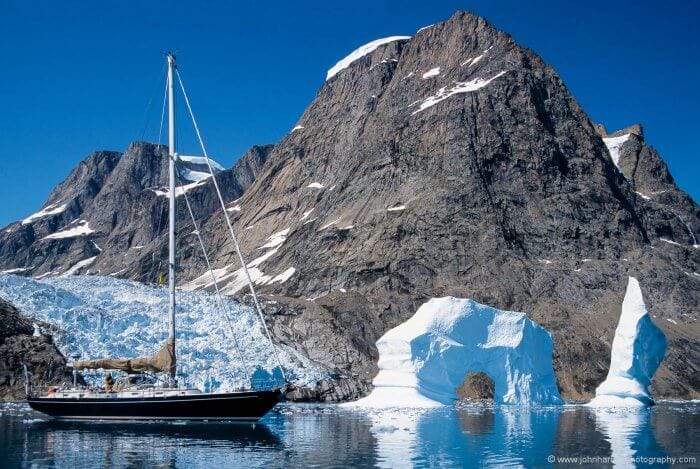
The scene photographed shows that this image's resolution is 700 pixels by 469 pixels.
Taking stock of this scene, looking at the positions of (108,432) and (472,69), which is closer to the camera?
(108,432)

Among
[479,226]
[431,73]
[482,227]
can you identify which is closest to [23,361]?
[479,226]

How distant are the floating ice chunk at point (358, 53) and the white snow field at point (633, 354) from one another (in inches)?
5451

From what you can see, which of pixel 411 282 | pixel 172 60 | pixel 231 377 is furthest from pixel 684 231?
pixel 172 60

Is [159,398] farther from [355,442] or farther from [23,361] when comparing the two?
[23,361]

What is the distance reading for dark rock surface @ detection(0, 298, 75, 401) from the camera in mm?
50062

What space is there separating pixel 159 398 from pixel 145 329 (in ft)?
75.8

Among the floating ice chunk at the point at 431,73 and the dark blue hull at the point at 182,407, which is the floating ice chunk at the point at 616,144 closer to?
the floating ice chunk at the point at 431,73

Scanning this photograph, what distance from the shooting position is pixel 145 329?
5672 centimetres

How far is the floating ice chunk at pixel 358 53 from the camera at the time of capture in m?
186

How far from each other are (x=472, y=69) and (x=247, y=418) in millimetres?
115540

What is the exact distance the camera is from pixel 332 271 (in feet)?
353

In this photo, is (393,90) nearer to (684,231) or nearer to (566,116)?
(566,116)

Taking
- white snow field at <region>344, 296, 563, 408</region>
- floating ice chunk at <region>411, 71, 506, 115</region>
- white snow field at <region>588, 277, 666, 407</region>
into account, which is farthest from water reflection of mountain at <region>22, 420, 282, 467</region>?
floating ice chunk at <region>411, 71, 506, 115</region>

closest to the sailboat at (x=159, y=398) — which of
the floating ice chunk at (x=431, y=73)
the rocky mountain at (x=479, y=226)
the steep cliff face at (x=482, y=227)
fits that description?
the rocky mountain at (x=479, y=226)
